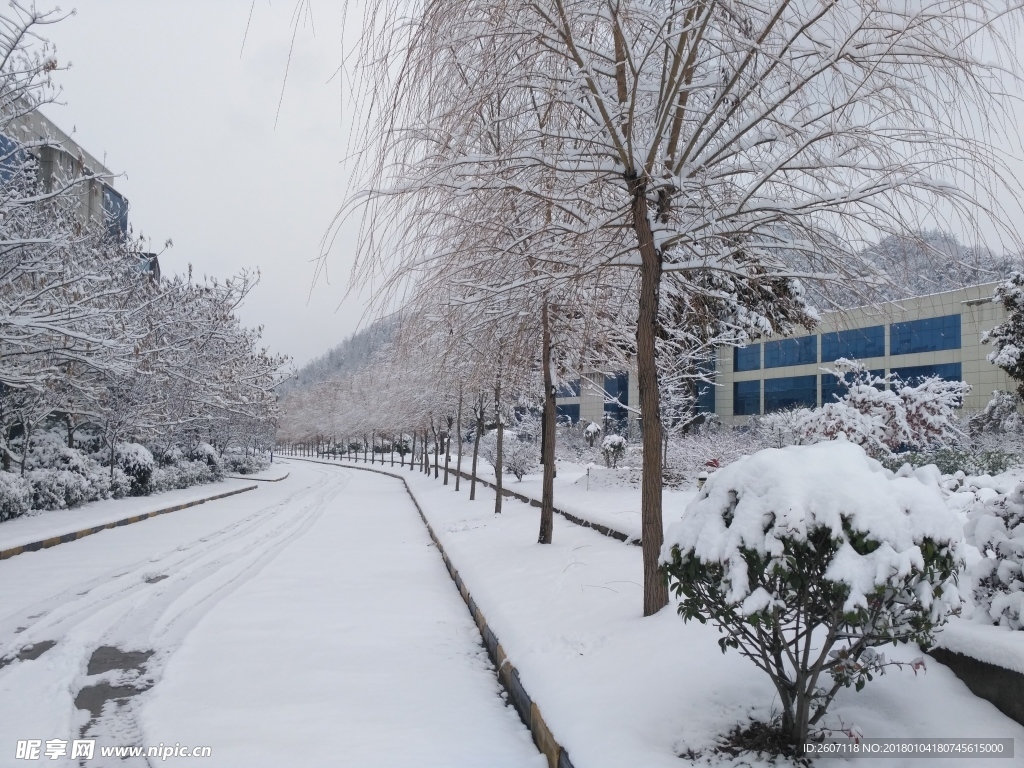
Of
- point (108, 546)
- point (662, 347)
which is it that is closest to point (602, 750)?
point (662, 347)

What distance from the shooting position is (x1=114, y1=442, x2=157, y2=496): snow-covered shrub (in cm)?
2417

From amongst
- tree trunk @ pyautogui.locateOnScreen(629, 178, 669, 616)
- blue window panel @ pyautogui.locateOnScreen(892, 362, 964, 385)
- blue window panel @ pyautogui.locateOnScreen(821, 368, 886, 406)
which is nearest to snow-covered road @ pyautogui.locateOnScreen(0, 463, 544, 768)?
tree trunk @ pyautogui.locateOnScreen(629, 178, 669, 616)

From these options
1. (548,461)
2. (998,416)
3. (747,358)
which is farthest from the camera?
(747,358)

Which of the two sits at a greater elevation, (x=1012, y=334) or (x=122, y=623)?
(x=1012, y=334)

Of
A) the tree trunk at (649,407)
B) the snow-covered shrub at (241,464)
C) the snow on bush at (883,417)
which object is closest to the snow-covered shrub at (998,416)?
the snow on bush at (883,417)

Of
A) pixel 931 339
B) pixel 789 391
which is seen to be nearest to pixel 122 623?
pixel 931 339

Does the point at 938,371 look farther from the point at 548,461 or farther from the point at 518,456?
the point at 548,461

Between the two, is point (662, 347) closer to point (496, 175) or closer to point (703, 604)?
point (496, 175)

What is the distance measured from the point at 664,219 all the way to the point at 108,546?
12299 mm

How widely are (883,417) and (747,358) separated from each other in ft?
121

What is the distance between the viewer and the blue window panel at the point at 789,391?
49.2 meters

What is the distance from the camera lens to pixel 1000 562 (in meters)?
4.18

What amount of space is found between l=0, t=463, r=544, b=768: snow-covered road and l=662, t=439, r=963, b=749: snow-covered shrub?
67.9 inches

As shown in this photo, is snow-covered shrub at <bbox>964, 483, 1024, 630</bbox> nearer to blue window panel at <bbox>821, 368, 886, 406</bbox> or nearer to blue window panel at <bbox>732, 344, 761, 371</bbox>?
blue window panel at <bbox>821, 368, 886, 406</bbox>
